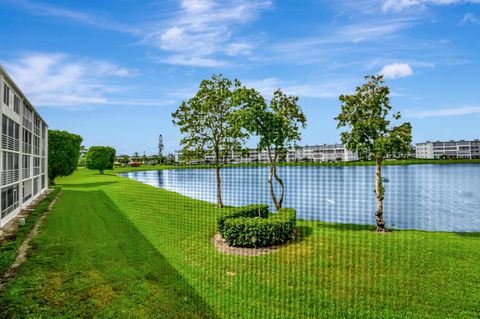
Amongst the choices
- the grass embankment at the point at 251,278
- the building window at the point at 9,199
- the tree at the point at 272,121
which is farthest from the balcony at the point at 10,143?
the tree at the point at 272,121

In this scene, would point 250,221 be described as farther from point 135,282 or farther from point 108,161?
point 108,161

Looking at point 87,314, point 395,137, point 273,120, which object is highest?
point 273,120

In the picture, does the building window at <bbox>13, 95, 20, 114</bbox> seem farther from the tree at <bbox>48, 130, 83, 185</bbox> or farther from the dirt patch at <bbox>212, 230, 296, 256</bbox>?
the tree at <bbox>48, 130, 83, 185</bbox>

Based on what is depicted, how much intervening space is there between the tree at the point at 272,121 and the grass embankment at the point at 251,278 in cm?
362

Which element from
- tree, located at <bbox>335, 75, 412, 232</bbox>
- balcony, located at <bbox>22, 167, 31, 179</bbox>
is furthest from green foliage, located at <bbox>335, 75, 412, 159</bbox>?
balcony, located at <bbox>22, 167, 31, 179</bbox>

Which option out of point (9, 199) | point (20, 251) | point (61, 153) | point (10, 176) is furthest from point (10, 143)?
point (61, 153)

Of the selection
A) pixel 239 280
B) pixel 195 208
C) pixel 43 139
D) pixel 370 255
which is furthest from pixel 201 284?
pixel 43 139

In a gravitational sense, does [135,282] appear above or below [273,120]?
below

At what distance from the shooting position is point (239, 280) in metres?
7.66

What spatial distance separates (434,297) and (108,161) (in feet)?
212

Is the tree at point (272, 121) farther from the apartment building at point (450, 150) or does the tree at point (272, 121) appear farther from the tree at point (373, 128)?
the apartment building at point (450, 150)

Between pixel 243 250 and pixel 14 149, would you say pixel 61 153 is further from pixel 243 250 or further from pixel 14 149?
pixel 243 250

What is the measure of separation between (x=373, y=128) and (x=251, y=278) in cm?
766

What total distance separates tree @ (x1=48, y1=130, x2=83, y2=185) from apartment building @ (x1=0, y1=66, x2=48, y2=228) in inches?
431
